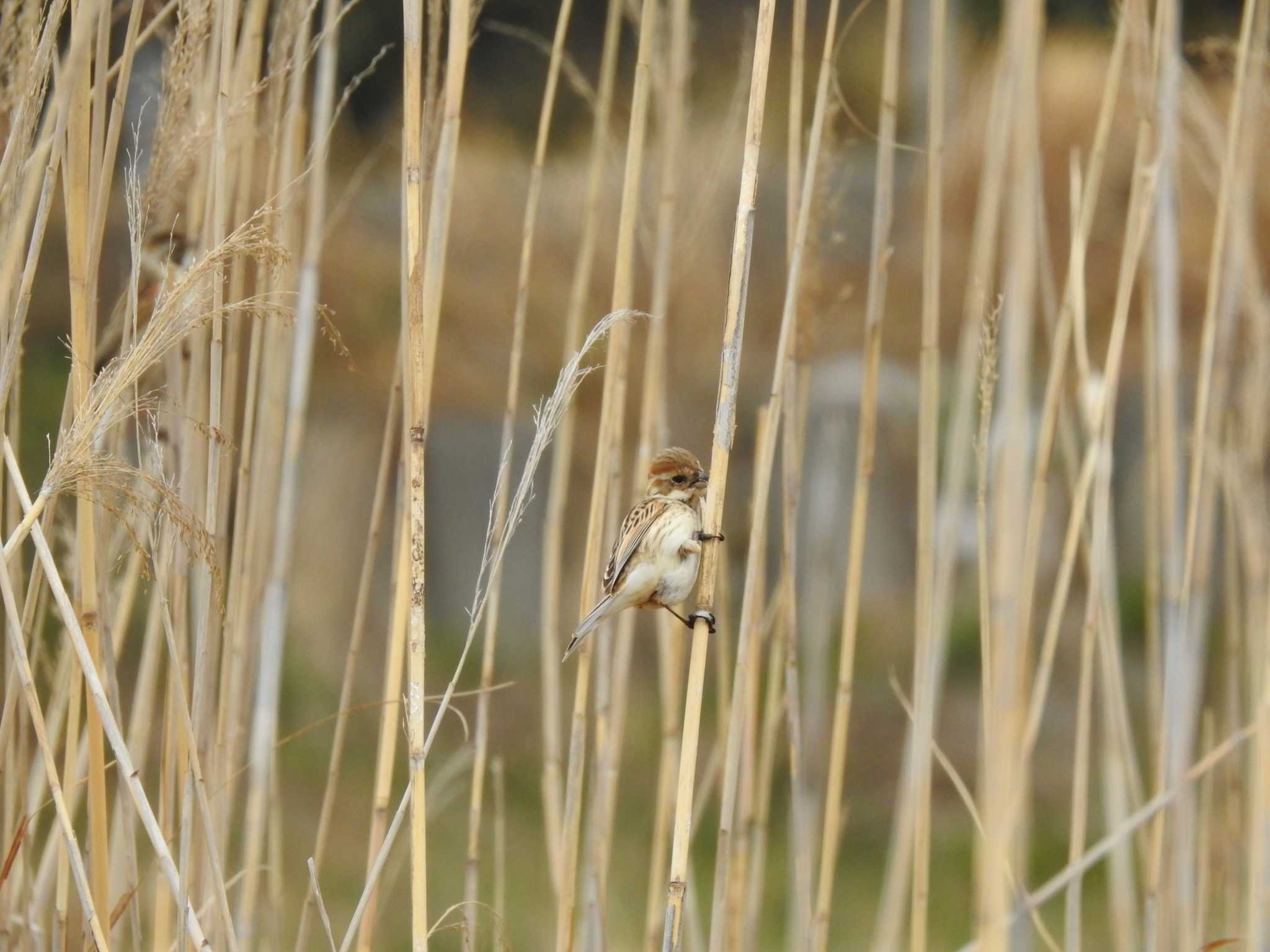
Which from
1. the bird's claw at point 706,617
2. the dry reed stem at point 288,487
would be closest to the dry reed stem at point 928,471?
the bird's claw at point 706,617

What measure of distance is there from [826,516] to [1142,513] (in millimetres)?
Result: 2194

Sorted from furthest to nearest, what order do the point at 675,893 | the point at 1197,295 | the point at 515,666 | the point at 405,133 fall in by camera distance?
the point at 515,666
the point at 1197,295
the point at 675,893
the point at 405,133

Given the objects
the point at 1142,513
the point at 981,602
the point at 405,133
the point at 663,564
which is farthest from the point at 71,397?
the point at 1142,513

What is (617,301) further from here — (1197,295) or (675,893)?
(1197,295)

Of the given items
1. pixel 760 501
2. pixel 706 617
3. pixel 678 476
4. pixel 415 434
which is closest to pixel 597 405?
pixel 678 476

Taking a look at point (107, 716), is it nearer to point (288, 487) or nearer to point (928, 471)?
point (288, 487)

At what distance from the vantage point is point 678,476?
185 centimetres

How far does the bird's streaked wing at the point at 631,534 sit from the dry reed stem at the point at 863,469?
310 millimetres

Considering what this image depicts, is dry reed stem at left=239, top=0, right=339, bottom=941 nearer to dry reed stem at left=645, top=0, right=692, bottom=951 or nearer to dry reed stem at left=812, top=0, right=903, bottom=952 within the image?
dry reed stem at left=645, top=0, right=692, bottom=951

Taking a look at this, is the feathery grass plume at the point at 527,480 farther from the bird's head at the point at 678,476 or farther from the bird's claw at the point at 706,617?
the bird's head at the point at 678,476

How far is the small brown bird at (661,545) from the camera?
176cm

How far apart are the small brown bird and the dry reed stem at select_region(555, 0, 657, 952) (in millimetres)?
141

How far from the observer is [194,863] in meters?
1.52

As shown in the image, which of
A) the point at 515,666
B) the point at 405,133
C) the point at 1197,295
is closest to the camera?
the point at 405,133
